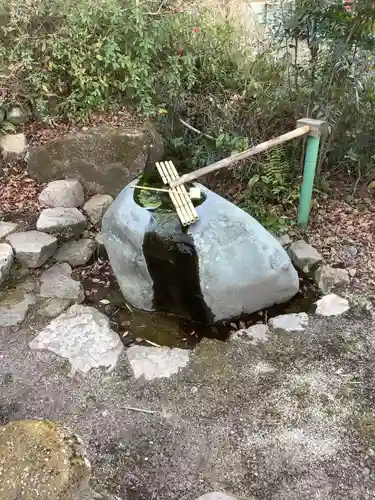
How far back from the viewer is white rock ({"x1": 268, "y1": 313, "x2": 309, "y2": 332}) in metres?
3.53

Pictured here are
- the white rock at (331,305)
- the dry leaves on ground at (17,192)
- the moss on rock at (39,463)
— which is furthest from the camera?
the dry leaves on ground at (17,192)

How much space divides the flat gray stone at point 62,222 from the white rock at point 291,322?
216cm

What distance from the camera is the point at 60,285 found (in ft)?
13.5

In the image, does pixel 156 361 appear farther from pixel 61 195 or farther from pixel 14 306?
pixel 61 195

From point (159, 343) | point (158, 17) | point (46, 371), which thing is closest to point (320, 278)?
point (159, 343)

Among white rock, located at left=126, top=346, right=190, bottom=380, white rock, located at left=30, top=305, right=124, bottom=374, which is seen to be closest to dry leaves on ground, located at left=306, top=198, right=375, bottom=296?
white rock, located at left=126, top=346, right=190, bottom=380

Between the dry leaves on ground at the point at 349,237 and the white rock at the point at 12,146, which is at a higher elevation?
the white rock at the point at 12,146

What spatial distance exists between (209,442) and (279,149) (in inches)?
126

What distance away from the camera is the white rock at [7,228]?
4.48m

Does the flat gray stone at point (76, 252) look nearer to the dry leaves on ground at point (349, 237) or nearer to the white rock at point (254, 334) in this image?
the white rock at point (254, 334)

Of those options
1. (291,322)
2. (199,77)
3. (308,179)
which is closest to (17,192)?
(199,77)

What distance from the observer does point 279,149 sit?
4.96 metres

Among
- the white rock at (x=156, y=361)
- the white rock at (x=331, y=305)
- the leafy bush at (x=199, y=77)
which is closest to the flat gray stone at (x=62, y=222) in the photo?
the leafy bush at (x=199, y=77)

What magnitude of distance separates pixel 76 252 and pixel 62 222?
329mm
